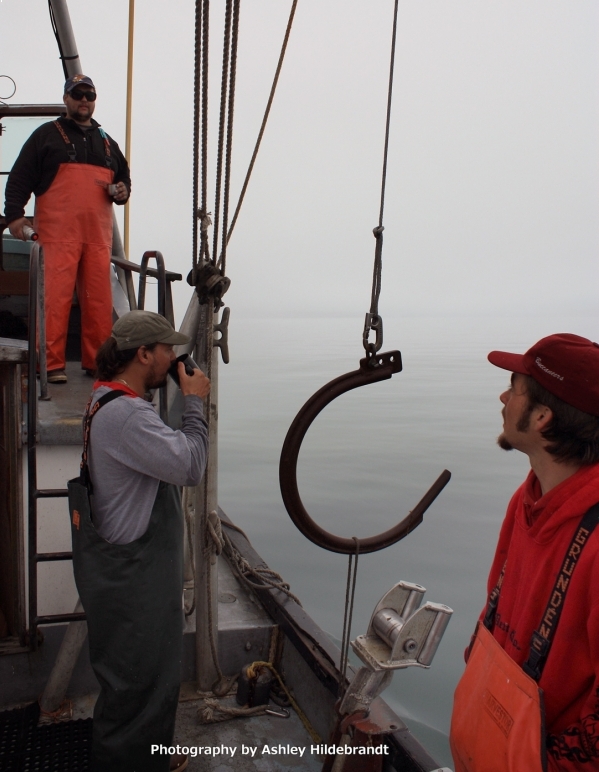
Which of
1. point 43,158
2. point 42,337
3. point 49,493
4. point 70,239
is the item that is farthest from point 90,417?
point 43,158

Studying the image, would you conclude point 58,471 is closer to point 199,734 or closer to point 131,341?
point 131,341

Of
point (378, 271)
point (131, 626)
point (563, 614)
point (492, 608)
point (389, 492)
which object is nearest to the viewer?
point (563, 614)

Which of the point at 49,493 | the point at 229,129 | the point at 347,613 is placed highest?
the point at 229,129

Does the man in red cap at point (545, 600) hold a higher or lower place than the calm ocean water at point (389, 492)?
higher

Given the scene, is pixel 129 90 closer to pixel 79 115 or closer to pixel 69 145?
pixel 79 115

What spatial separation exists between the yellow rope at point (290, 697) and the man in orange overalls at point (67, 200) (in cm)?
201

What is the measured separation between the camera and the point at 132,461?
6.97 ft

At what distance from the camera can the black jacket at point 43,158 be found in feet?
12.6

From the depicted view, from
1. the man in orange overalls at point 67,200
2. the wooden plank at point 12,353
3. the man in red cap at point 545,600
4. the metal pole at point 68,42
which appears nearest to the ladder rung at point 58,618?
the wooden plank at point 12,353

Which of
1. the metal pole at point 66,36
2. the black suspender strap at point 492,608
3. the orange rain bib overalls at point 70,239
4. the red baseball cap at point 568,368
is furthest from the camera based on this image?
the metal pole at point 66,36

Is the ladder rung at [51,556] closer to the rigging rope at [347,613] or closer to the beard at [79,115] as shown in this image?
the rigging rope at [347,613]

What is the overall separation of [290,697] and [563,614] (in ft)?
7.29

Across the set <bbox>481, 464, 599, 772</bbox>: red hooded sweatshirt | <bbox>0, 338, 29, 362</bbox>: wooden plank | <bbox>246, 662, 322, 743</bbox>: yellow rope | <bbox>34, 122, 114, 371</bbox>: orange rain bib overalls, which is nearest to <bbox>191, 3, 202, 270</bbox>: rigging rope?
<bbox>0, 338, 29, 362</bbox>: wooden plank

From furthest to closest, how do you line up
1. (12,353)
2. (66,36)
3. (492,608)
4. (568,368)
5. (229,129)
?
(66,36), (12,353), (229,129), (492,608), (568,368)
